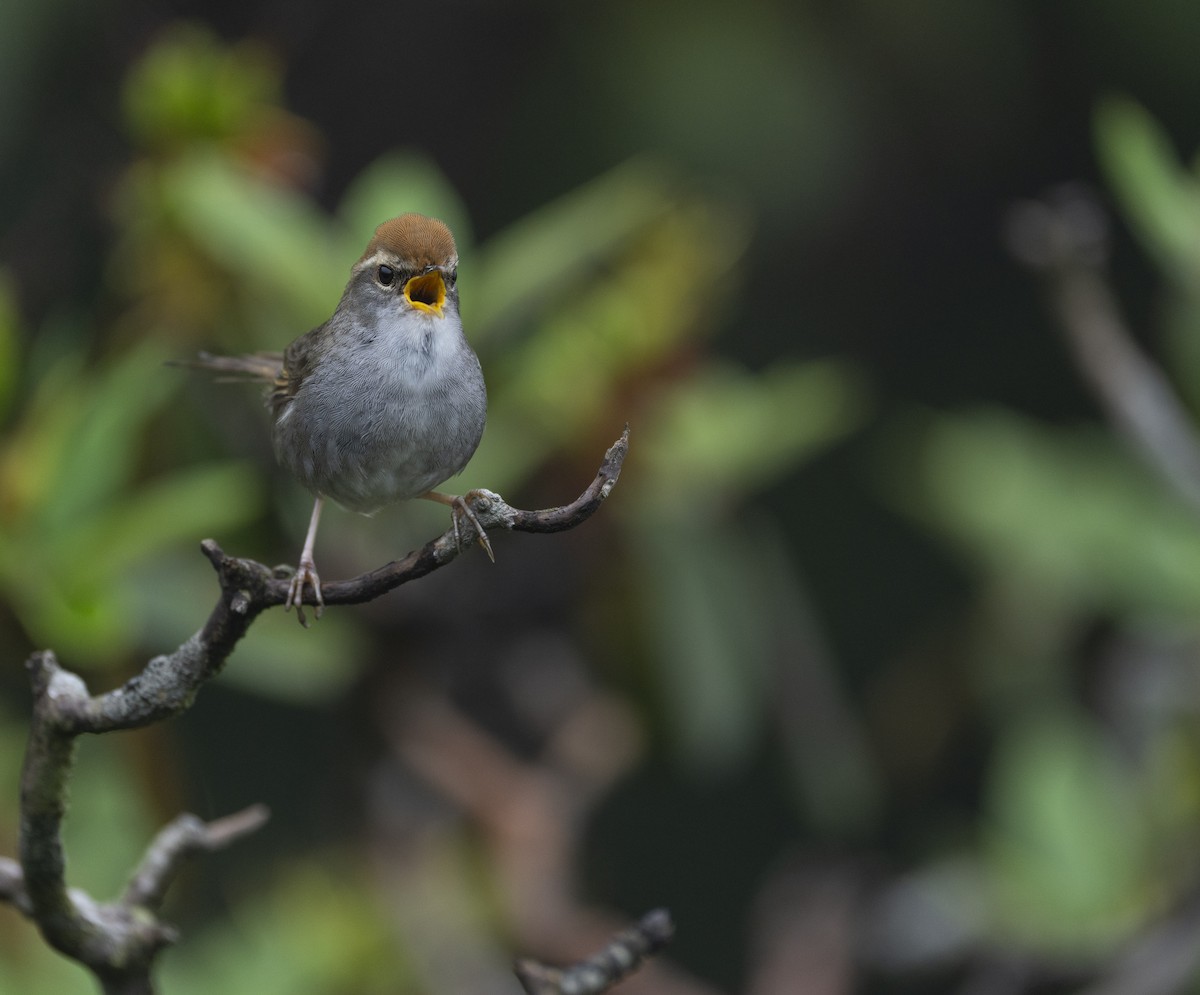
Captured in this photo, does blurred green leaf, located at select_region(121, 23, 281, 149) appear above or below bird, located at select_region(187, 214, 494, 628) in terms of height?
above

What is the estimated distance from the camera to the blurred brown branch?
1.10 meters

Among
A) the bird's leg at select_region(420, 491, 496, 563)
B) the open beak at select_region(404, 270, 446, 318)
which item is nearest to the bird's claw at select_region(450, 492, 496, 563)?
the bird's leg at select_region(420, 491, 496, 563)

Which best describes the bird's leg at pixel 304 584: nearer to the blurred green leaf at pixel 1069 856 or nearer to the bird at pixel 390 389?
the bird at pixel 390 389

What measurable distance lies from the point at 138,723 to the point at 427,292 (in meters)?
0.54

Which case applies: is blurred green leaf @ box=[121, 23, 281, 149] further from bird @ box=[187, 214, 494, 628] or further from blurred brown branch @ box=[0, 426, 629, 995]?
blurred brown branch @ box=[0, 426, 629, 995]

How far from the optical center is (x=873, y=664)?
4.85 meters

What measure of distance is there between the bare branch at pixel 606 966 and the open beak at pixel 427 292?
0.61m

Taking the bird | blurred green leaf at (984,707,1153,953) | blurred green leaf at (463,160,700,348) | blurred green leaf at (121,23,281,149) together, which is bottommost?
blurred green leaf at (984,707,1153,953)

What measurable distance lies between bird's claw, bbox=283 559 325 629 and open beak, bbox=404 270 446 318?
0.27m

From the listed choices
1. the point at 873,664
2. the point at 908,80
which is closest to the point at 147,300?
the point at 873,664

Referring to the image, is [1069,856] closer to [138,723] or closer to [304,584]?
[304,584]

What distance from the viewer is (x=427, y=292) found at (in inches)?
60.1

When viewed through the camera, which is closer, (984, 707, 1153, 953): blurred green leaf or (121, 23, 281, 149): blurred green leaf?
(121, 23, 281, 149): blurred green leaf

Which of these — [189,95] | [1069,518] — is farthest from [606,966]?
[1069,518]
